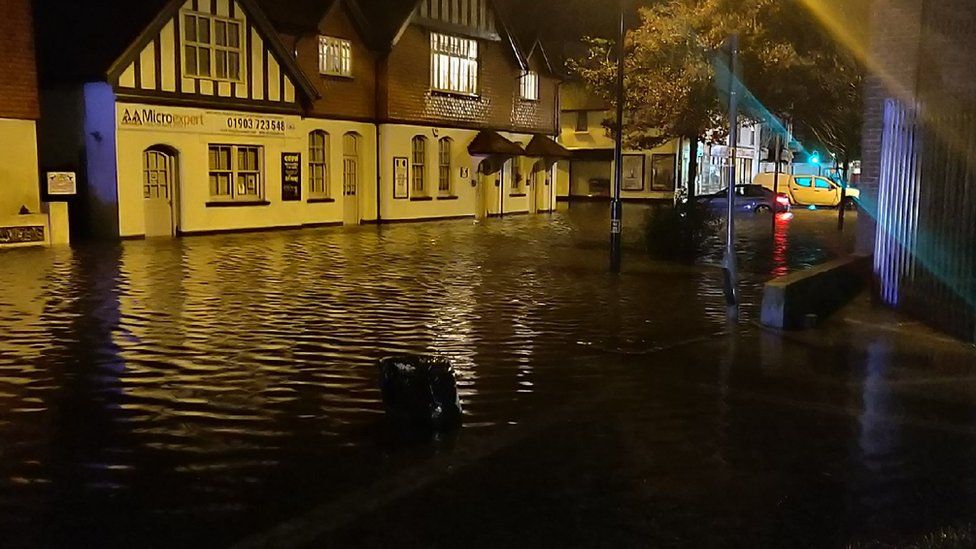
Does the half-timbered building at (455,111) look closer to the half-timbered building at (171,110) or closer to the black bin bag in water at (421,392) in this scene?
the half-timbered building at (171,110)

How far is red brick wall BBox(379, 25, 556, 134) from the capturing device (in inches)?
1228

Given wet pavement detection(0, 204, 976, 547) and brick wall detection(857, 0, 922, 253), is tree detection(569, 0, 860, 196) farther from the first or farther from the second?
wet pavement detection(0, 204, 976, 547)

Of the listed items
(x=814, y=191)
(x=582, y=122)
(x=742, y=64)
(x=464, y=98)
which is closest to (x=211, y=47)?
(x=464, y=98)

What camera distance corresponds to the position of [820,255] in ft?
69.8

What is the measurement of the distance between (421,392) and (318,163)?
23.5 m

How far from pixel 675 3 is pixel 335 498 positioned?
68.2ft

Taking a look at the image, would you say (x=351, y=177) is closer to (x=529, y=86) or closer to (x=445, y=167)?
(x=445, y=167)

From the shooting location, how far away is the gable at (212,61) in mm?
23203

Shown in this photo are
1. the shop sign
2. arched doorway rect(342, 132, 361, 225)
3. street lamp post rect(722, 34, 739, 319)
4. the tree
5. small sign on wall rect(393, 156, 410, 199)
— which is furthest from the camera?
small sign on wall rect(393, 156, 410, 199)

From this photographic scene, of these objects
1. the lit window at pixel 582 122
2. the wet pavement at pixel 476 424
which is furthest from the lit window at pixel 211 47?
the lit window at pixel 582 122

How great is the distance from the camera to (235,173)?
86.3 ft

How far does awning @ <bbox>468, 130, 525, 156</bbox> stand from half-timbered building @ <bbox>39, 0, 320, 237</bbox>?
8718mm

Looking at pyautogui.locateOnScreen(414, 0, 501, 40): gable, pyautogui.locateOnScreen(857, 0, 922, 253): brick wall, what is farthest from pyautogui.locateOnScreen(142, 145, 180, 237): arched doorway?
pyautogui.locateOnScreen(857, 0, 922, 253): brick wall

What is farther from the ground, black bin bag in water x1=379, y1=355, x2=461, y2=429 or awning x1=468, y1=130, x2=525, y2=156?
awning x1=468, y1=130, x2=525, y2=156
